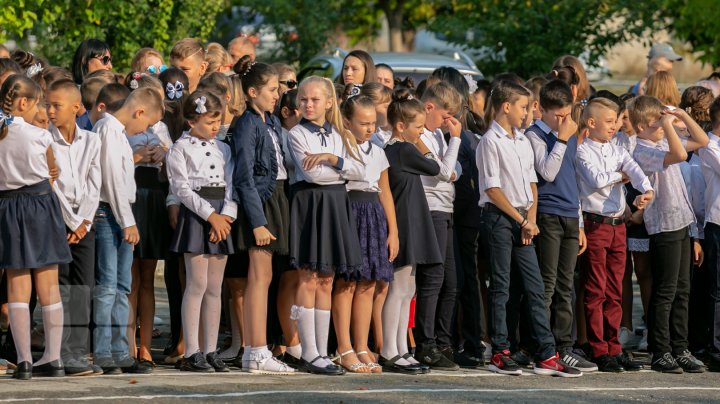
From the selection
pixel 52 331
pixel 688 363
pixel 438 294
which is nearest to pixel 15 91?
pixel 52 331

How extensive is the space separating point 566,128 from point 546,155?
0.77 feet

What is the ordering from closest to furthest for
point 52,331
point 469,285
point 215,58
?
point 52,331, point 469,285, point 215,58

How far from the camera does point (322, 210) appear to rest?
10562mm

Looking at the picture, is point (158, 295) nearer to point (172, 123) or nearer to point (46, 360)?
point (172, 123)

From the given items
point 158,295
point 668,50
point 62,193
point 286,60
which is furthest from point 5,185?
point 286,60

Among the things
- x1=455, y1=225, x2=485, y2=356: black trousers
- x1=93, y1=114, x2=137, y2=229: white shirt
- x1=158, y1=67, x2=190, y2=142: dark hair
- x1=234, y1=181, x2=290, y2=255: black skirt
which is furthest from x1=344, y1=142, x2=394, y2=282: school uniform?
x1=93, y1=114, x2=137, y2=229: white shirt

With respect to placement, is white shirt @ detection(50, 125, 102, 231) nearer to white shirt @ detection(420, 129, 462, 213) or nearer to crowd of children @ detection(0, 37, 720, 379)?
crowd of children @ detection(0, 37, 720, 379)

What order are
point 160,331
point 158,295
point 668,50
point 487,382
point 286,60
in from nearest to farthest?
point 487,382
point 160,331
point 158,295
point 668,50
point 286,60

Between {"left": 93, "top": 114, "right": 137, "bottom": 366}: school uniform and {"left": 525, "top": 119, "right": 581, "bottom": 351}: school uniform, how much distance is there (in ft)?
9.51

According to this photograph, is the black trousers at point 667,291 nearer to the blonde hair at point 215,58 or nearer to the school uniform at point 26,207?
the blonde hair at point 215,58

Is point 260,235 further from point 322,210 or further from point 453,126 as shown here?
point 453,126

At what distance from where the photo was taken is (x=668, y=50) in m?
16.3

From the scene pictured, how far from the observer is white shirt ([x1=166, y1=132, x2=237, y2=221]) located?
34.1 ft

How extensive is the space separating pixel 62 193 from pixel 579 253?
3.73 meters
